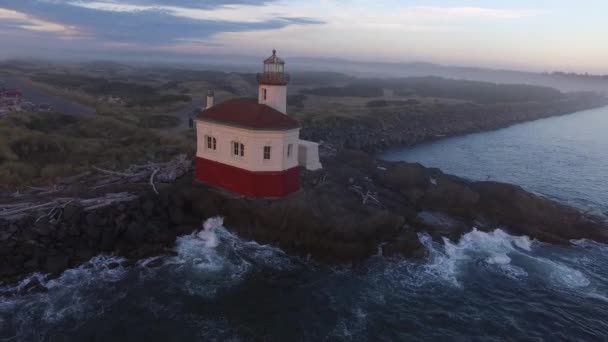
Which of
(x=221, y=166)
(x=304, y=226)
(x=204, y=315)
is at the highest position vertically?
(x=221, y=166)

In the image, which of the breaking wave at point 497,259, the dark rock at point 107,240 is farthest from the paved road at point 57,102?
the breaking wave at point 497,259

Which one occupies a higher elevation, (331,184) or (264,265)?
(331,184)

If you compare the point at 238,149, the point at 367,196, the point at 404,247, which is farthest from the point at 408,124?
the point at 238,149

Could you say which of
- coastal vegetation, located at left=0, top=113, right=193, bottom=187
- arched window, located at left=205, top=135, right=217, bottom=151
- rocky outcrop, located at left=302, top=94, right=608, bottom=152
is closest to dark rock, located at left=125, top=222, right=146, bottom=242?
arched window, located at left=205, top=135, right=217, bottom=151

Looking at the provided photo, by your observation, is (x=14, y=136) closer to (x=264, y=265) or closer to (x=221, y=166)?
(x=221, y=166)

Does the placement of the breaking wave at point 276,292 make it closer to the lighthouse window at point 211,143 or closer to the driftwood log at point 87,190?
the driftwood log at point 87,190

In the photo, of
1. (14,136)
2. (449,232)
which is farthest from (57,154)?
(449,232)
